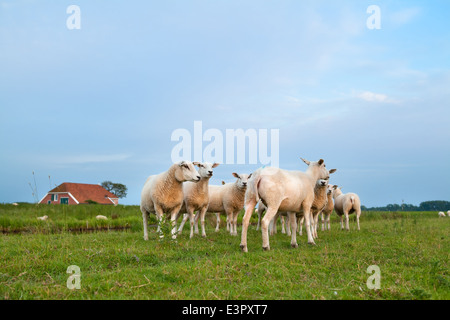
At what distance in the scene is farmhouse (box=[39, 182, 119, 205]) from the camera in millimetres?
52719

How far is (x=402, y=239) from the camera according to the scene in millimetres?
11070

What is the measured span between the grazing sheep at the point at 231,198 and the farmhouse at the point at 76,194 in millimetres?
39827

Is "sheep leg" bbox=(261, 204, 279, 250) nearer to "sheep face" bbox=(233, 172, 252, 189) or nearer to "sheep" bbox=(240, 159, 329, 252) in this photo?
"sheep" bbox=(240, 159, 329, 252)

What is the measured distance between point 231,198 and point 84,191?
47.5 m

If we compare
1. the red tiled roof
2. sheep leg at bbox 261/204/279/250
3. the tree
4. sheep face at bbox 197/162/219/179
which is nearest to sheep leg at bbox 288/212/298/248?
sheep leg at bbox 261/204/279/250

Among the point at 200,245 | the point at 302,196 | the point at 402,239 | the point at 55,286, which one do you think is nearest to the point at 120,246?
the point at 200,245

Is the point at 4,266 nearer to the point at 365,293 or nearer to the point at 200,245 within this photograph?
the point at 200,245

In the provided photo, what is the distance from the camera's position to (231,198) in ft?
48.8

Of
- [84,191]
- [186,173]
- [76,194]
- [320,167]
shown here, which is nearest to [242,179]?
[320,167]

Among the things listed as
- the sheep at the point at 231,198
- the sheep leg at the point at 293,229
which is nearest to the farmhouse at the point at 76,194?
the sheep at the point at 231,198

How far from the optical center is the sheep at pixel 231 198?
46.3 ft

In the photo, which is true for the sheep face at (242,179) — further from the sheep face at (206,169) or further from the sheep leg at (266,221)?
the sheep leg at (266,221)
